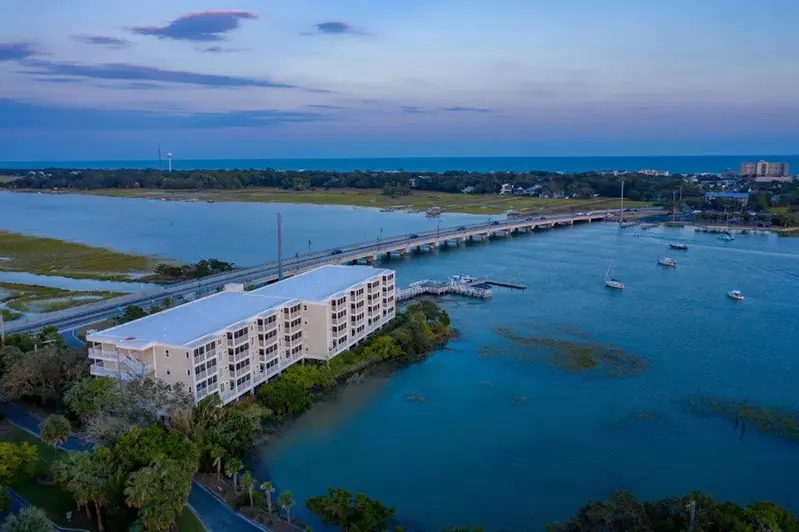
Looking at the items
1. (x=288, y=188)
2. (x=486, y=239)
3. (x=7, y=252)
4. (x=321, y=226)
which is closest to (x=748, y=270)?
(x=486, y=239)

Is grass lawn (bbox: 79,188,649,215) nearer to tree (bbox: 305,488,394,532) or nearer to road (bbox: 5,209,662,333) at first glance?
road (bbox: 5,209,662,333)

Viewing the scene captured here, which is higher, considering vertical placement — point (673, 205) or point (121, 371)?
point (673, 205)

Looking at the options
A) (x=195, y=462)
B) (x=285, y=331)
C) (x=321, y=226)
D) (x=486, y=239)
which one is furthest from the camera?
(x=321, y=226)

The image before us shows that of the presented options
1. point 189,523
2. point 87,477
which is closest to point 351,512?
point 189,523

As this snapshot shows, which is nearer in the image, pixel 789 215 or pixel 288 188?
pixel 789 215

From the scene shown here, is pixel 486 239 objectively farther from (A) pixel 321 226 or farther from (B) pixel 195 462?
(B) pixel 195 462

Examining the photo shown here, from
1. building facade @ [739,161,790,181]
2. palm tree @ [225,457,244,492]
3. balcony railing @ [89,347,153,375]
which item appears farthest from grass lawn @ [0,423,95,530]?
building facade @ [739,161,790,181]

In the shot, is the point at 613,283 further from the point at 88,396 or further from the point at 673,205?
the point at 673,205
